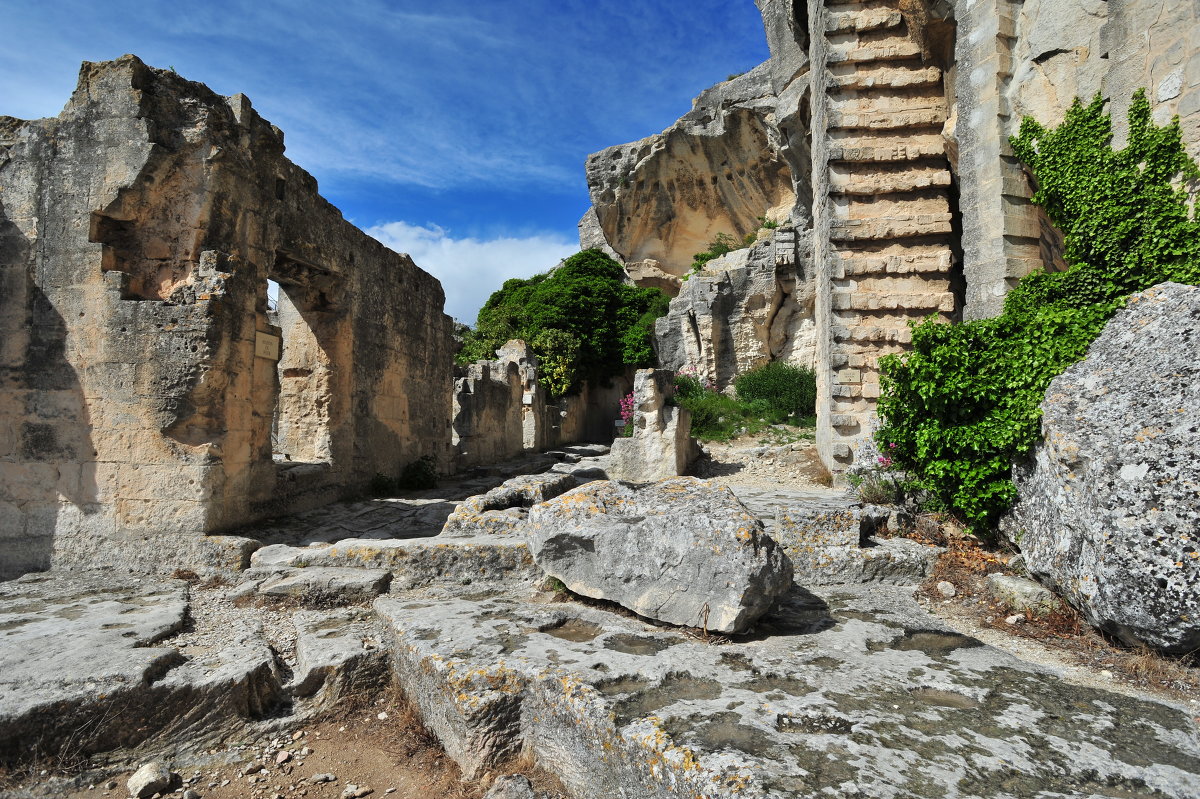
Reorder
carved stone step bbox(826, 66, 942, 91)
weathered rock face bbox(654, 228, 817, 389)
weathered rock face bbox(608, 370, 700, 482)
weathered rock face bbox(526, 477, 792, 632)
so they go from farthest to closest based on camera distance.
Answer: weathered rock face bbox(654, 228, 817, 389) → weathered rock face bbox(608, 370, 700, 482) → carved stone step bbox(826, 66, 942, 91) → weathered rock face bbox(526, 477, 792, 632)

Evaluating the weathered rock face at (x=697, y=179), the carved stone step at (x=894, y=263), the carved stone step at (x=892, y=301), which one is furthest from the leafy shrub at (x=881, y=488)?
the weathered rock face at (x=697, y=179)

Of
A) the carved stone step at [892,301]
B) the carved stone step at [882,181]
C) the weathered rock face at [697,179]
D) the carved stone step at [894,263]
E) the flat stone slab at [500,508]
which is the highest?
the weathered rock face at [697,179]

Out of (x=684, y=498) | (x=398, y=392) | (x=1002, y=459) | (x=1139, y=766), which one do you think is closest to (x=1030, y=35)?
(x=1002, y=459)

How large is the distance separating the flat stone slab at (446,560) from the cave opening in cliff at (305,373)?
329 centimetres

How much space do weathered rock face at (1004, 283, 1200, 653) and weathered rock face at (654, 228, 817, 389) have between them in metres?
15.3

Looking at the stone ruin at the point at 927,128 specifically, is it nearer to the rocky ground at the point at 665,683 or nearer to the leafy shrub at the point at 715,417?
the rocky ground at the point at 665,683

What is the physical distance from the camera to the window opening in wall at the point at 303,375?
7.60 metres

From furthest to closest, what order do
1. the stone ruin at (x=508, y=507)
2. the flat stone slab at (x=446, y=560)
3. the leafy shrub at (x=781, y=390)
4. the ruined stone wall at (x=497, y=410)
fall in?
1. the leafy shrub at (x=781, y=390)
2. the ruined stone wall at (x=497, y=410)
3. the flat stone slab at (x=446, y=560)
4. the stone ruin at (x=508, y=507)

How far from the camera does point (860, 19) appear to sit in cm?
834

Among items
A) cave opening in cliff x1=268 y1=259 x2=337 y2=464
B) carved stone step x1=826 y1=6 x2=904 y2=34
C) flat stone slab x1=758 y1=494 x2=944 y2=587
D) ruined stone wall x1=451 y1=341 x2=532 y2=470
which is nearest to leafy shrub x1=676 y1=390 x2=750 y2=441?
ruined stone wall x1=451 y1=341 x2=532 y2=470

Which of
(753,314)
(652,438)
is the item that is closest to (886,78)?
(652,438)

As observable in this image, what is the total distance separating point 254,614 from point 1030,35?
8296 millimetres

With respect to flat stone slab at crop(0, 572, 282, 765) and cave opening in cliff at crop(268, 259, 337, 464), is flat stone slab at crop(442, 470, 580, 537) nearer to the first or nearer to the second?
flat stone slab at crop(0, 572, 282, 765)

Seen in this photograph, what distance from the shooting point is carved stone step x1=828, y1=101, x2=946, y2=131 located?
8.32 metres
